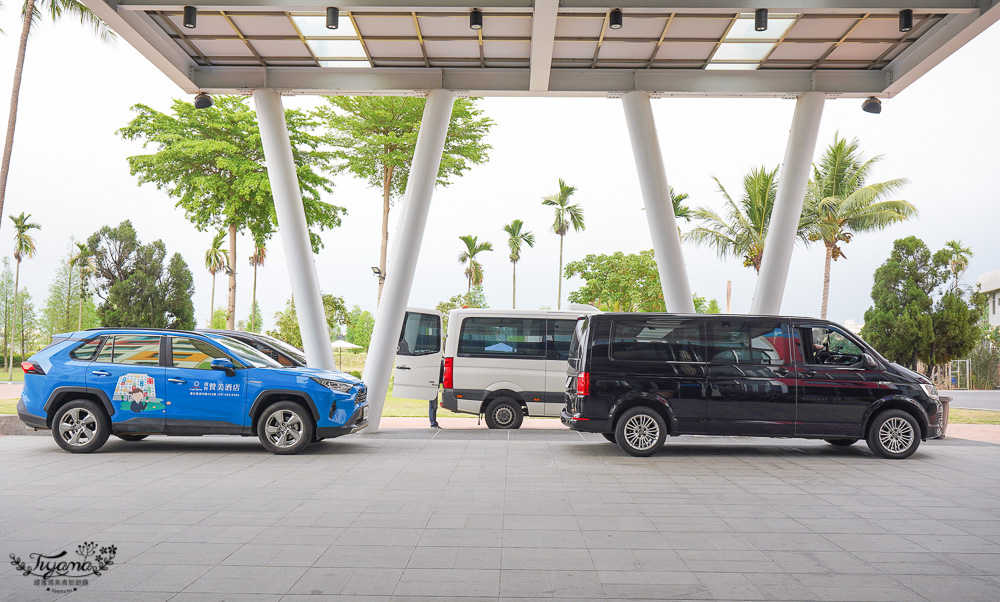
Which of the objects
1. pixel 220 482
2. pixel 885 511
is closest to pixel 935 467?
pixel 885 511

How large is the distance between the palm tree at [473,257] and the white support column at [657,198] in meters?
44.1

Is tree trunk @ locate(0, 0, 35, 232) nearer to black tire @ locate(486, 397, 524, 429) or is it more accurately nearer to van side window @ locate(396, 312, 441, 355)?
van side window @ locate(396, 312, 441, 355)

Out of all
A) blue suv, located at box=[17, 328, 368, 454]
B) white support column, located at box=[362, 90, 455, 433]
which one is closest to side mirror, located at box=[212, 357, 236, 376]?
blue suv, located at box=[17, 328, 368, 454]

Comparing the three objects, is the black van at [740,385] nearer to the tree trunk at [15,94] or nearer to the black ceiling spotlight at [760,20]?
the black ceiling spotlight at [760,20]

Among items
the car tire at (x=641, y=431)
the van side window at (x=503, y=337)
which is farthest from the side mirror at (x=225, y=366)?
the van side window at (x=503, y=337)

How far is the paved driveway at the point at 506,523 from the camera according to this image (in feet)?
14.1

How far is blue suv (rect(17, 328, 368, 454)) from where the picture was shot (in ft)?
30.5

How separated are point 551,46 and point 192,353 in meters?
6.95

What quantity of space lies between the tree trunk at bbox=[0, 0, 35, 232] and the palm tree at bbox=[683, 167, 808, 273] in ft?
80.8

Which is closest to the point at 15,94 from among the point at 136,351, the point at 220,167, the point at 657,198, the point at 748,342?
the point at 220,167

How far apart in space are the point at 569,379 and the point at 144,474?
5614mm

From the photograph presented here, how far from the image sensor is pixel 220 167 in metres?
25.5

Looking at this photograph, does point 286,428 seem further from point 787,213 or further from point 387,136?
point 387,136

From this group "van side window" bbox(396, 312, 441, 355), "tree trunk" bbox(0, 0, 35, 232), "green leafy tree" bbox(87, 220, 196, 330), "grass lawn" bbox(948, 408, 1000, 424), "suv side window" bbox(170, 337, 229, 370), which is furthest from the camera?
"green leafy tree" bbox(87, 220, 196, 330)
